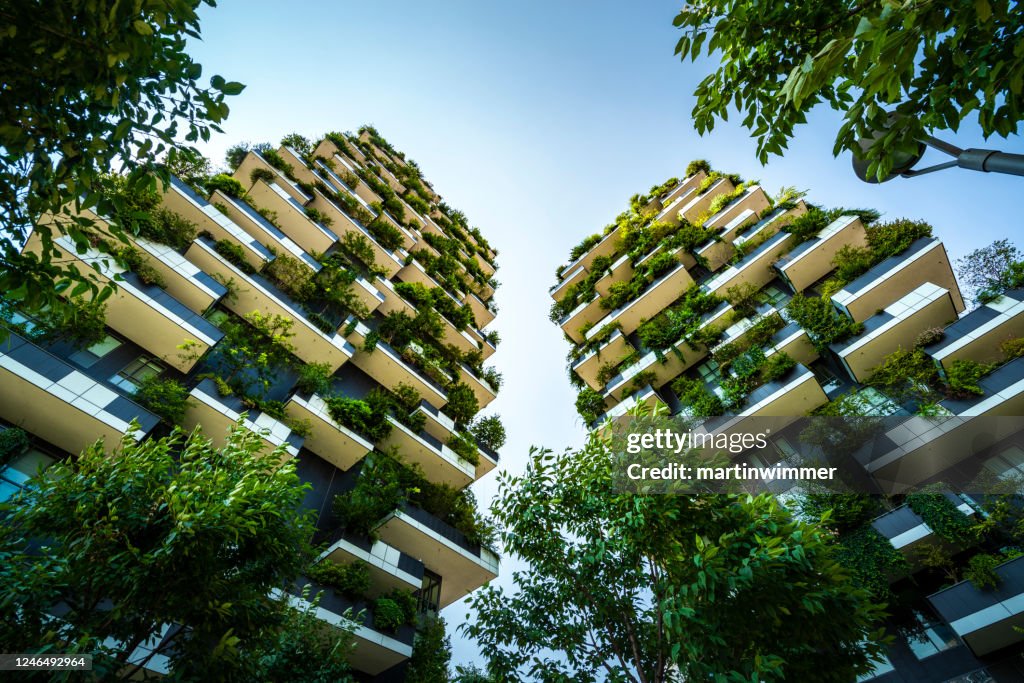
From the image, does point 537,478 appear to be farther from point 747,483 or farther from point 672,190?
point 672,190

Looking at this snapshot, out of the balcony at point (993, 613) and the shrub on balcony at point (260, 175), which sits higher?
the shrub on balcony at point (260, 175)

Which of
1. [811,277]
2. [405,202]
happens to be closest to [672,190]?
[811,277]

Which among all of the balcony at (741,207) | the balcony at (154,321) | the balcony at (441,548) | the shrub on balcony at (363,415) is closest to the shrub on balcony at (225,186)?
the balcony at (154,321)

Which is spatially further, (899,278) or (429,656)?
(899,278)

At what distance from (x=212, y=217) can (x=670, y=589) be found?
19.9 m

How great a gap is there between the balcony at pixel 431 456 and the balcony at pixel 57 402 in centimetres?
863

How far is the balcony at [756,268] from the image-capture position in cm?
2058

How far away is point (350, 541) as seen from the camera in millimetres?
13539

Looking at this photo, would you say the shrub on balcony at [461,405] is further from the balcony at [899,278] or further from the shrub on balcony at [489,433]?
the balcony at [899,278]

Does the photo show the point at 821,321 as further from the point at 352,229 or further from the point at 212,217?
the point at 212,217

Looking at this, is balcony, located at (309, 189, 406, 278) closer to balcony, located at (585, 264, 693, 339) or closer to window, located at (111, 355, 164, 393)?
window, located at (111, 355, 164, 393)

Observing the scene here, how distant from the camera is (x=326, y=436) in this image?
15.7 meters

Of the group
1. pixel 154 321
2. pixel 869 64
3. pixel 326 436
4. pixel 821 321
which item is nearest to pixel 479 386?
pixel 326 436

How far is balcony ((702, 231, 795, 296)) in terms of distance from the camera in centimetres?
2058
